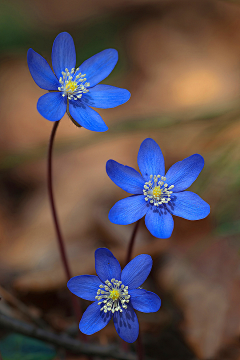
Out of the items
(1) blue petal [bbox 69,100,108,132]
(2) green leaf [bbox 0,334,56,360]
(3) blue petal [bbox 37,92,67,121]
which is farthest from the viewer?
(2) green leaf [bbox 0,334,56,360]

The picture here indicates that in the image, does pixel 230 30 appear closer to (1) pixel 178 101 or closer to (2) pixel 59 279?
(1) pixel 178 101

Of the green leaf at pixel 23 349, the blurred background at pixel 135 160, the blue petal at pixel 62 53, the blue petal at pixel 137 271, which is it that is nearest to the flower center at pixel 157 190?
the blue petal at pixel 137 271

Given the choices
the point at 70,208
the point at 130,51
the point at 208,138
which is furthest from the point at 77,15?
the point at 70,208

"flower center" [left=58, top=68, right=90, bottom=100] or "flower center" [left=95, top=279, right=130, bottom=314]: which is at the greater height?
"flower center" [left=58, top=68, right=90, bottom=100]

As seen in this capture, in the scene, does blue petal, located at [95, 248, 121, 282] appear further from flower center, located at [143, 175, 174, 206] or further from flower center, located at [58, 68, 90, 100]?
flower center, located at [58, 68, 90, 100]

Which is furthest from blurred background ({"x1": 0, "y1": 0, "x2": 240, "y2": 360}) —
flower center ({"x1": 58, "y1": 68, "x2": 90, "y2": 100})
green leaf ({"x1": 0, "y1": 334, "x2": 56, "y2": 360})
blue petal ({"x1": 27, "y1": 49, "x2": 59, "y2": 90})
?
blue petal ({"x1": 27, "y1": 49, "x2": 59, "y2": 90})

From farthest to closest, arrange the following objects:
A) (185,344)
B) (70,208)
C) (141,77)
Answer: (141,77) → (70,208) → (185,344)

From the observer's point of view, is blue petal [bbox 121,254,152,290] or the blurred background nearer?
blue petal [bbox 121,254,152,290]

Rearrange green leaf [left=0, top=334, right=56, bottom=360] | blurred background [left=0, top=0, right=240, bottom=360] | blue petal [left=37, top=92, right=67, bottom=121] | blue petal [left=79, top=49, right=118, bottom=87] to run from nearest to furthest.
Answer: blue petal [left=37, top=92, right=67, bottom=121] < blue petal [left=79, top=49, right=118, bottom=87] < green leaf [left=0, top=334, right=56, bottom=360] < blurred background [left=0, top=0, right=240, bottom=360]
